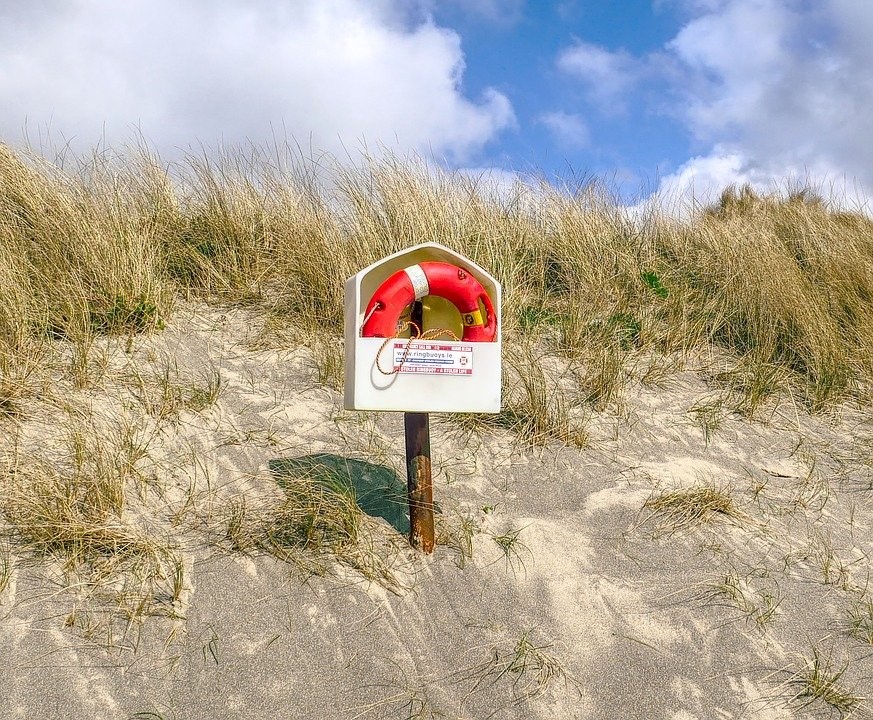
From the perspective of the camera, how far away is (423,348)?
2.67 m

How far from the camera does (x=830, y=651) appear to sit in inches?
107

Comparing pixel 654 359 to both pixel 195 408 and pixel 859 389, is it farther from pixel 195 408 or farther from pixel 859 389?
pixel 195 408

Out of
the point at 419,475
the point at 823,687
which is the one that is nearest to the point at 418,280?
the point at 419,475

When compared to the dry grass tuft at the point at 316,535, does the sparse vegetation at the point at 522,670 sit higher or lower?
lower

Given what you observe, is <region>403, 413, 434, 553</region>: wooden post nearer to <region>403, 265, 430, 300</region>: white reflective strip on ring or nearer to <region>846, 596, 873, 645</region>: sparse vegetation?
<region>403, 265, 430, 300</region>: white reflective strip on ring

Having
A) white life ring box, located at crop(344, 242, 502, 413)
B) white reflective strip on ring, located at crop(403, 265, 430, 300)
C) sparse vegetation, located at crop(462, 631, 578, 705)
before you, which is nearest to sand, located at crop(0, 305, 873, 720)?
sparse vegetation, located at crop(462, 631, 578, 705)

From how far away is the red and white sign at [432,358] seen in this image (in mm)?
2641

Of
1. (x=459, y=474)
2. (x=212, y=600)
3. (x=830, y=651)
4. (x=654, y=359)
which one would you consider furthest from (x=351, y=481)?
(x=654, y=359)

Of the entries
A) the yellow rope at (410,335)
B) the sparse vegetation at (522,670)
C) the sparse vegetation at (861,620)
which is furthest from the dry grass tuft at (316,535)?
the sparse vegetation at (861,620)

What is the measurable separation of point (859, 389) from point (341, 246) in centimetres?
352

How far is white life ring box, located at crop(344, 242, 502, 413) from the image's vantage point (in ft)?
8.57

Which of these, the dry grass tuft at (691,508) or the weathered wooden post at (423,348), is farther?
the dry grass tuft at (691,508)

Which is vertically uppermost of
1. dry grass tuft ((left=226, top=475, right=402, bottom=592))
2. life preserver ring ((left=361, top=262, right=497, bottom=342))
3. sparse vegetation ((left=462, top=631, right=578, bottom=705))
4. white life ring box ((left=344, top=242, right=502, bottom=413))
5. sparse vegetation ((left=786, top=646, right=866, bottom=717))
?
life preserver ring ((left=361, top=262, right=497, bottom=342))

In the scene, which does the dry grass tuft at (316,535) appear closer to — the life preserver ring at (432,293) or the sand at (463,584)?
the sand at (463,584)
